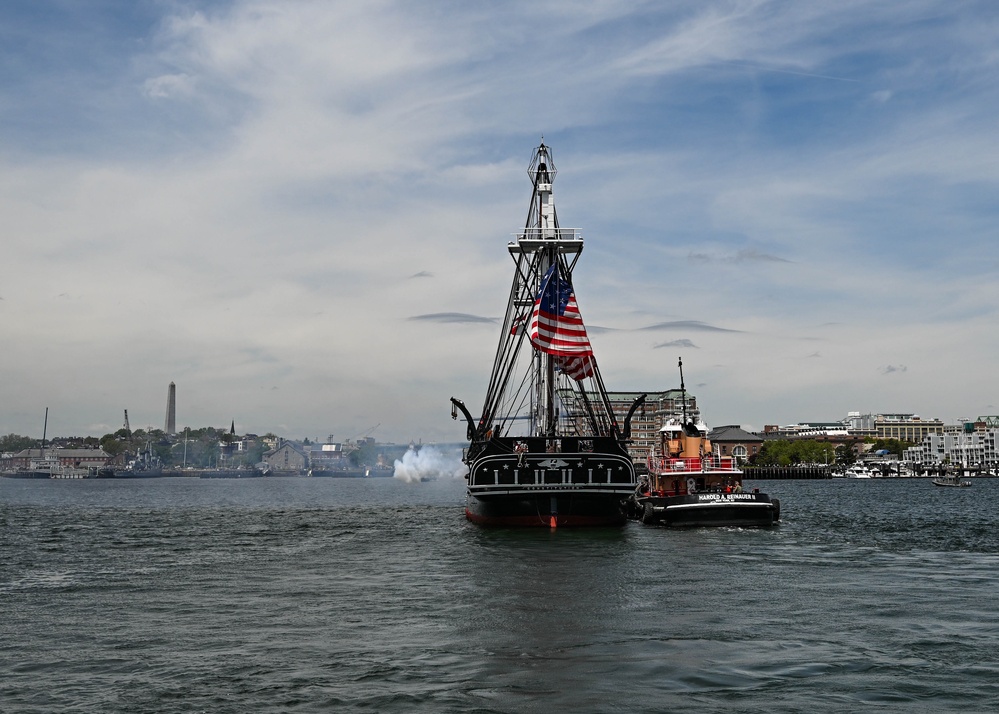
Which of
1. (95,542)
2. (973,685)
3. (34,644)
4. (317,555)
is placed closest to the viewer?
(973,685)

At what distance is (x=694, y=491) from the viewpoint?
67250 millimetres

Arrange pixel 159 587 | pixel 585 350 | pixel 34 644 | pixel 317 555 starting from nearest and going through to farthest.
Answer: pixel 34 644 < pixel 159 587 < pixel 317 555 < pixel 585 350

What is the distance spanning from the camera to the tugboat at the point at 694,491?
60.8 m

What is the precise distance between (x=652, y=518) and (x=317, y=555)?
2533 centimetres

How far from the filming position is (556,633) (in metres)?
26.4

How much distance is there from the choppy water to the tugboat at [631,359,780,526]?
7.66m

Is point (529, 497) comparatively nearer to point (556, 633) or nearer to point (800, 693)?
point (556, 633)

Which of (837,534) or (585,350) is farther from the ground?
(585,350)

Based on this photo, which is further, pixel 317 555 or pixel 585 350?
pixel 585 350

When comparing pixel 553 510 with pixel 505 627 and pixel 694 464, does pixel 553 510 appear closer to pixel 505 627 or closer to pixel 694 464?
pixel 694 464

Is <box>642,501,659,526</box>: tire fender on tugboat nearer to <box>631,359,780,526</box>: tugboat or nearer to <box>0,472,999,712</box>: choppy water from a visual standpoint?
<box>631,359,780,526</box>: tugboat

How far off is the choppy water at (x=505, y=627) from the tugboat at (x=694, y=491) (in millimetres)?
7660

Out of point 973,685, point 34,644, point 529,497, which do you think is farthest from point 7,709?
point 529,497

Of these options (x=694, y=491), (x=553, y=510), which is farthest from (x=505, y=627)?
(x=694, y=491)
